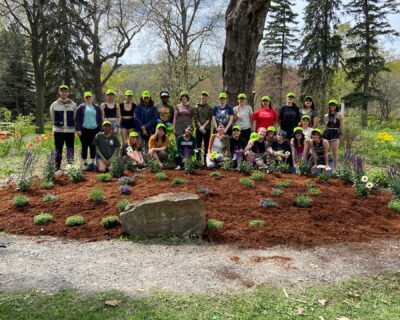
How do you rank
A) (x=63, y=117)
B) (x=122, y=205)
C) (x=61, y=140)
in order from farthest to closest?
1. (x=61, y=140)
2. (x=63, y=117)
3. (x=122, y=205)

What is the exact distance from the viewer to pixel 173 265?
395 cm

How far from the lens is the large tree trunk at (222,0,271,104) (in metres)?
8.82

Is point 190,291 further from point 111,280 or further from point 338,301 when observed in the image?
point 338,301

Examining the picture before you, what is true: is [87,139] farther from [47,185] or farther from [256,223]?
[256,223]

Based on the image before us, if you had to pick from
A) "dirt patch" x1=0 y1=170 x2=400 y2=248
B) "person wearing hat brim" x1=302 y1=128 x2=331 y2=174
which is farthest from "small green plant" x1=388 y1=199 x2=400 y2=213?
"person wearing hat brim" x1=302 y1=128 x2=331 y2=174

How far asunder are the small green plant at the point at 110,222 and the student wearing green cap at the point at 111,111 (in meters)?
3.62

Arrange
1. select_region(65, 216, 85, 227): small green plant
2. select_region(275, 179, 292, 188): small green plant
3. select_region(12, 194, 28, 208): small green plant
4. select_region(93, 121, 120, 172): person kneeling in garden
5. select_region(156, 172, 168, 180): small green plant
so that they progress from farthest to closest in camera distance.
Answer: select_region(93, 121, 120, 172): person kneeling in garden → select_region(156, 172, 168, 180): small green plant → select_region(275, 179, 292, 188): small green plant → select_region(12, 194, 28, 208): small green plant → select_region(65, 216, 85, 227): small green plant

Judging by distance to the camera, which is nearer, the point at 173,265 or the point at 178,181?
the point at 173,265

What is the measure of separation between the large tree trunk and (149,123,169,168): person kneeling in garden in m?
2.38

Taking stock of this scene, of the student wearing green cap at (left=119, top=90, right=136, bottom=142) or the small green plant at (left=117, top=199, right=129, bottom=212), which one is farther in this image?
the student wearing green cap at (left=119, top=90, right=136, bottom=142)

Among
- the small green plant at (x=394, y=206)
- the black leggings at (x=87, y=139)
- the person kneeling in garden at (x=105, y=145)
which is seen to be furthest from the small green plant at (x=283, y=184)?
the black leggings at (x=87, y=139)

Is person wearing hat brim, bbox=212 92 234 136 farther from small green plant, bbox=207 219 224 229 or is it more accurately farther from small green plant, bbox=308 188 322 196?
small green plant, bbox=207 219 224 229

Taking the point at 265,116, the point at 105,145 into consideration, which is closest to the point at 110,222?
the point at 105,145

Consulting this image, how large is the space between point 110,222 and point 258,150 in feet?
13.2
